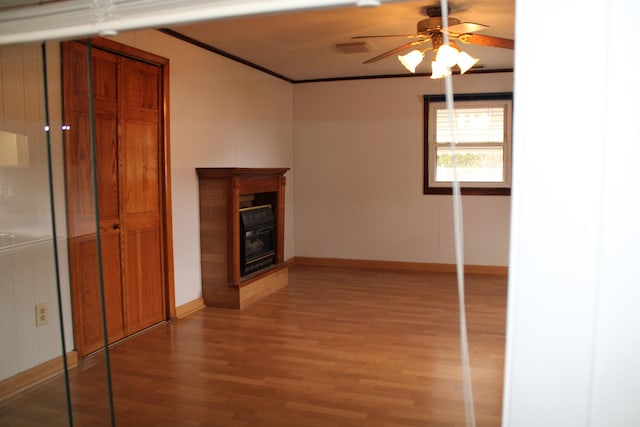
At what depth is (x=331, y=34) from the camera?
4.56 meters

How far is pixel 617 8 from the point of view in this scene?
0.93m

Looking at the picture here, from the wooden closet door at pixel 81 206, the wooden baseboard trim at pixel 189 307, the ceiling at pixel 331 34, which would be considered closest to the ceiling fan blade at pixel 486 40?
the ceiling at pixel 331 34

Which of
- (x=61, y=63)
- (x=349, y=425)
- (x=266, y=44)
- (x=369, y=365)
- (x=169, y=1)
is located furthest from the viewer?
(x=266, y=44)

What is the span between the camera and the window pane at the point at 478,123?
20.3ft

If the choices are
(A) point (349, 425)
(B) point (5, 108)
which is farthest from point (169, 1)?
(A) point (349, 425)

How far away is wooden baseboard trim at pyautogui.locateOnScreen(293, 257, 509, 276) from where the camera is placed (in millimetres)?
6333

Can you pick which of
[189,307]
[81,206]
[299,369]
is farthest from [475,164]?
[81,206]

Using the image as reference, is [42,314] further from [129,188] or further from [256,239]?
[256,239]

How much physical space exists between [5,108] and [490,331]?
144 inches

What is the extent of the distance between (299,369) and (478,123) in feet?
13.8

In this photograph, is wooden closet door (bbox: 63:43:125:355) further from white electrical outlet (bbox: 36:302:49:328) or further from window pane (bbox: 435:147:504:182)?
window pane (bbox: 435:147:504:182)

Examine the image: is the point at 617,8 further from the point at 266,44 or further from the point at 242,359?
the point at 266,44

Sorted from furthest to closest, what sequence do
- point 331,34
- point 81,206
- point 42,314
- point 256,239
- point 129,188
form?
point 256,239 < point 331,34 < point 129,188 < point 42,314 < point 81,206

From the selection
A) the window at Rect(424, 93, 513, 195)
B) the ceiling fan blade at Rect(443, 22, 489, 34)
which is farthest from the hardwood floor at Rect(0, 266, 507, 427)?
the ceiling fan blade at Rect(443, 22, 489, 34)
